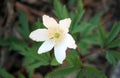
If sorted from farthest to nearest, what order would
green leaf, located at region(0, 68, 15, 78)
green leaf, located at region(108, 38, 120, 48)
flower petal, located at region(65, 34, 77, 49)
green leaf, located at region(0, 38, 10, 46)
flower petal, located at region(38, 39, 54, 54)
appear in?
green leaf, located at region(0, 38, 10, 46)
green leaf, located at region(0, 68, 15, 78)
green leaf, located at region(108, 38, 120, 48)
flower petal, located at region(38, 39, 54, 54)
flower petal, located at region(65, 34, 77, 49)

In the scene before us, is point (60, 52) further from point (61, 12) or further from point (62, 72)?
point (61, 12)

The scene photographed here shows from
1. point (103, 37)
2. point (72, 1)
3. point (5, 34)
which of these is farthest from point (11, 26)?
point (103, 37)

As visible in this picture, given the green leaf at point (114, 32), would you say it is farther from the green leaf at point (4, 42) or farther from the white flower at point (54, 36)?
the green leaf at point (4, 42)

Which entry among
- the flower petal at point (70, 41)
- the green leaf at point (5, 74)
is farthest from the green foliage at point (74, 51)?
the flower petal at point (70, 41)

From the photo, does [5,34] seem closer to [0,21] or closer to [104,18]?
[0,21]

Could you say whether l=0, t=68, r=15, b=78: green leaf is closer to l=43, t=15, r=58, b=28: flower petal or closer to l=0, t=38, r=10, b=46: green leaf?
l=0, t=38, r=10, b=46: green leaf

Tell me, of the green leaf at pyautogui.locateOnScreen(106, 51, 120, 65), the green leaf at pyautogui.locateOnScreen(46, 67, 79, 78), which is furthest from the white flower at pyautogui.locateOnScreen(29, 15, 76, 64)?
the green leaf at pyautogui.locateOnScreen(106, 51, 120, 65)

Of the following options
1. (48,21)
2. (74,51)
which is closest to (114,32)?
(74,51)
